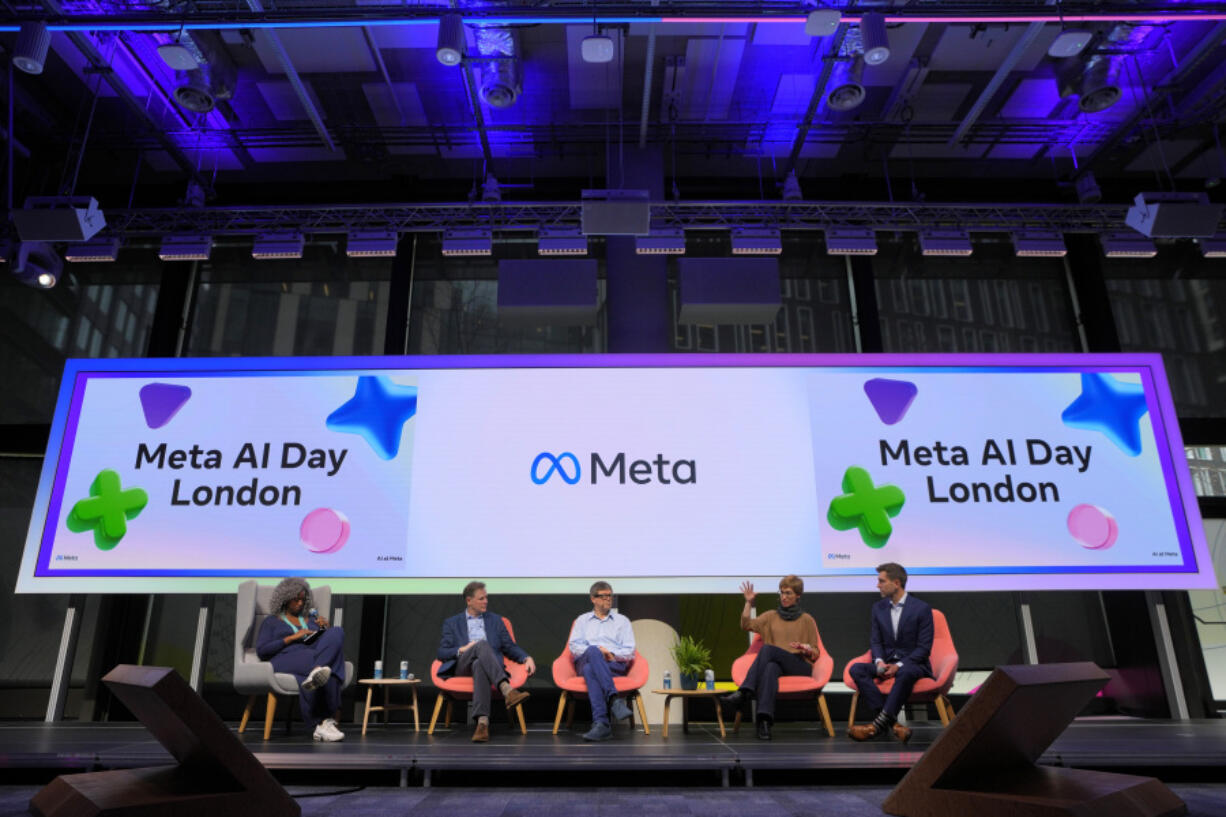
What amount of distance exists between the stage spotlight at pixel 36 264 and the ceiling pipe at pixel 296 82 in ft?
8.01

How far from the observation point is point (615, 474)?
5.91m

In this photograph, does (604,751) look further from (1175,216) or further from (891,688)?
(1175,216)

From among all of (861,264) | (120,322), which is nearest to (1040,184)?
(861,264)

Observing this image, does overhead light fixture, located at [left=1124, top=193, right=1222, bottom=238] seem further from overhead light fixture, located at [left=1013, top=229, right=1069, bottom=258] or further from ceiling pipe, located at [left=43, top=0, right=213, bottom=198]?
ceiling pipe, located at [left=43, top=0, right=213, bottom=198]

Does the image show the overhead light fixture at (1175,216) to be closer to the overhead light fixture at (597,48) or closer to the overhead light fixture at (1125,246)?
the overhead light fixture at (1125,246)

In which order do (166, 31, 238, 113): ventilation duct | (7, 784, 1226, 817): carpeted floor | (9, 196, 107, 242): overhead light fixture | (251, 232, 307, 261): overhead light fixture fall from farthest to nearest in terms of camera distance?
(251, 232, 307, 261): overhead light fixture, (9, 196, 107, 242): overhead light fixture, (166, 31, 238, 113): ventilation duct, (7, 784, 1226, 817): carpeted floor

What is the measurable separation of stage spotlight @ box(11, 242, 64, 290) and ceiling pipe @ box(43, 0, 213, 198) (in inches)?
51.4

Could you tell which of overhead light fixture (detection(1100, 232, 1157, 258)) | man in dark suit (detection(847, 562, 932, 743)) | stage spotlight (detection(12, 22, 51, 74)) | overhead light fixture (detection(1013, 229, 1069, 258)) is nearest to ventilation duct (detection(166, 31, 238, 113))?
stage spotlight (detection(12, 22, 51, 74))

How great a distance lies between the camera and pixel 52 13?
5.10 metres

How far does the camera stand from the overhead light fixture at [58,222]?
5945 millimetres

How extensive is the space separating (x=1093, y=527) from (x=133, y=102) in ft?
26.9

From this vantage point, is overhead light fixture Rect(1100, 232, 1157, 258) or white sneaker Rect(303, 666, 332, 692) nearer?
white sneaker Rect(303, 666, 332, 692)

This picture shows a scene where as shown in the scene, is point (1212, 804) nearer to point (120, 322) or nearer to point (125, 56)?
point (125, 56)

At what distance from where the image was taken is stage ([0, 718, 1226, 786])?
3324mm
